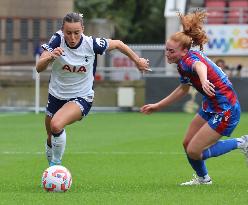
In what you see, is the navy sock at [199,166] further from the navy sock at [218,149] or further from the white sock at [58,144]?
the white sock at [58,144]

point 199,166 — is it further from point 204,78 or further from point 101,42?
point 101,42

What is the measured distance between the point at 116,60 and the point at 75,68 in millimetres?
30484

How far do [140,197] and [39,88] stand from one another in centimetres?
2210

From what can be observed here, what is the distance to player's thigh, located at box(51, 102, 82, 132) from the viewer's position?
38.9 feet

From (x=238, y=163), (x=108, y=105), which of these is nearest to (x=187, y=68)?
(x=238, y=163)

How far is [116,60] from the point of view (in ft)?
140

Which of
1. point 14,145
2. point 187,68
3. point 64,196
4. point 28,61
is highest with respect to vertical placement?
point 187,68

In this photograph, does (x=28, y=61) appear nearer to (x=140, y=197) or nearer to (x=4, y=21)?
(x=4, y=21)

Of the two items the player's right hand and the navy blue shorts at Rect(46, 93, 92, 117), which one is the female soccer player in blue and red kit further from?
the navy blue shorts at Rect(46, 93, 92, 117)

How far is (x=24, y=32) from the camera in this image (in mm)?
42938

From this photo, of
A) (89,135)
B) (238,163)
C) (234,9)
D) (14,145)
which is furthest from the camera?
(234,9)

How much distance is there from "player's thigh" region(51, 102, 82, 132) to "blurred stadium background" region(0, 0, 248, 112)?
1829 cm

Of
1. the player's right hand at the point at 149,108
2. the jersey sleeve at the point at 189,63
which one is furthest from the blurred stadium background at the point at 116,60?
the jersey sleeve at the point at 189,63

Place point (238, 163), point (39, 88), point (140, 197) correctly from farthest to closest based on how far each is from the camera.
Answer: point (39, 88) → point (238, 163) → point (140, 197)
